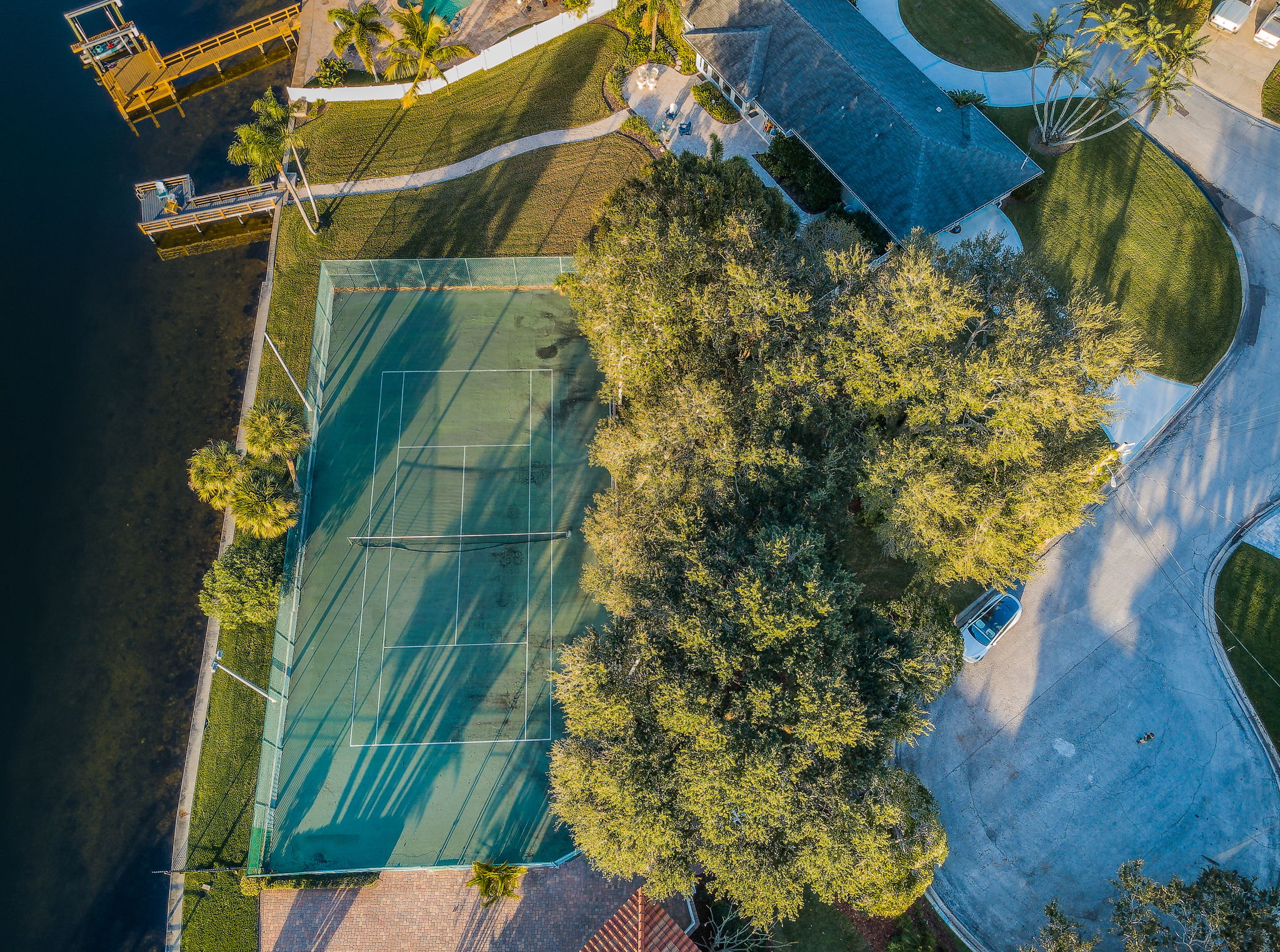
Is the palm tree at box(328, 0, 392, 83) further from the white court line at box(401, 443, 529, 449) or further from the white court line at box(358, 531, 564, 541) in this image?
A: the white court line at box(358, 531, 564, 541)

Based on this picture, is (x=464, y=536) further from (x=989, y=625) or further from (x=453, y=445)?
A: (x=989, y=625)

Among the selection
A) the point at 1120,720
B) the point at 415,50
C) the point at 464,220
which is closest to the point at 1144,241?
the point at 1120,720

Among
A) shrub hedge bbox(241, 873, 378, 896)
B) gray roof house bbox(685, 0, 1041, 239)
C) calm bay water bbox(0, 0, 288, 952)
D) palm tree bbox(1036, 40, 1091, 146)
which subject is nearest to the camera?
shrub hedge bbox(241, 873, 378, 896)

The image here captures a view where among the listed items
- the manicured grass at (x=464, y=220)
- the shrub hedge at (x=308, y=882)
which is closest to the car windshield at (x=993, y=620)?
the shrub hedge at (x=308, y=882)

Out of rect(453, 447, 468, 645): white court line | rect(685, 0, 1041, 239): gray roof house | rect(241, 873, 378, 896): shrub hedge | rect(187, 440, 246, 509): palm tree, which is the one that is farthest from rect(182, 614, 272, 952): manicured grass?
rect(685, 0, 1041, 239): gray roof house

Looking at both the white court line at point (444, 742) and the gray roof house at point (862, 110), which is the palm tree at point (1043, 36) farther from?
the white court line at point (444, 742)
